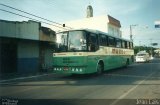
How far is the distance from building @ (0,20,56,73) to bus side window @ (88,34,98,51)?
7.85 m

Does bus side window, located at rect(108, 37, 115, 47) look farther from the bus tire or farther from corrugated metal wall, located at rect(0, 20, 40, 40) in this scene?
corrugated metal wall, located at rect(0, 20, 40, 40)

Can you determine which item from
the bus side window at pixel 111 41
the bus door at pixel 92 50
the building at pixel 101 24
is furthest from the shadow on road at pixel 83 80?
the building at pixel 101 24

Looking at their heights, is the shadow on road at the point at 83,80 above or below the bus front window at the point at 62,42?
below

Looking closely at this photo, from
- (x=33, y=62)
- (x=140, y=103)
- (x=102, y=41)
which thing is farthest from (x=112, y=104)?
(x=33, y=62)

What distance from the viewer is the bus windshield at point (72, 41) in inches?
683

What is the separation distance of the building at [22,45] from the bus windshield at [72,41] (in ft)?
24.4

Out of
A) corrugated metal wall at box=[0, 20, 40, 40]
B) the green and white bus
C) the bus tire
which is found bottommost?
the bus tire

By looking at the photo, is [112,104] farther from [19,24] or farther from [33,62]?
[33,62]

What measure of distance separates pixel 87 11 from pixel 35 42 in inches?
1631

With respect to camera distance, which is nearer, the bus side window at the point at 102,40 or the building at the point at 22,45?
the bus side window at the point at 102,40

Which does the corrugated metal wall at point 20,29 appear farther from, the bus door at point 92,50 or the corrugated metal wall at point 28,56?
the bus door at point 92,50

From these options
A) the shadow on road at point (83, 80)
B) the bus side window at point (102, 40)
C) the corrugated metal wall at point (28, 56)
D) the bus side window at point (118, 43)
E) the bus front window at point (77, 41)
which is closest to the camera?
the shadow on road at point (83, 80)

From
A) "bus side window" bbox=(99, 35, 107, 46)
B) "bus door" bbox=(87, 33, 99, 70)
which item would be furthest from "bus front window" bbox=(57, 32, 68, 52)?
"bus side window" bbox=(99, 35, 107, 46)

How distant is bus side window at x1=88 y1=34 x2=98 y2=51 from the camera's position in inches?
703
